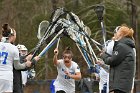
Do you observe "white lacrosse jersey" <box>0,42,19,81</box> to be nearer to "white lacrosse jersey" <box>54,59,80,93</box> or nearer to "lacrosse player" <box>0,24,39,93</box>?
"lacrosse player" <box>0,24,39,93</box>

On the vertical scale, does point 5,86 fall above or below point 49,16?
below

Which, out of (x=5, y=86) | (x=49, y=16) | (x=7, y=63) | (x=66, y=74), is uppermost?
(x=49, y=16)

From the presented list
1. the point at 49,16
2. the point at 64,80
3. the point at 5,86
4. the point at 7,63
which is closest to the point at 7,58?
the point at 7,63

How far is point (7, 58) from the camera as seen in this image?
9.22m

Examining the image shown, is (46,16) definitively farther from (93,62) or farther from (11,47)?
(11,47)

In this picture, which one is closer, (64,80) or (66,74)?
(66,74)

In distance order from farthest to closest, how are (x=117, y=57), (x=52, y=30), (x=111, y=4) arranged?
(x=111, y=4) → (x=52, y=30) → (x=117, y=57)

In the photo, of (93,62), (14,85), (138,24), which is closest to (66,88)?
(93,62)

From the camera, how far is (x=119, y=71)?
9.10m

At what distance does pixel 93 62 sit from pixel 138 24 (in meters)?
13.4

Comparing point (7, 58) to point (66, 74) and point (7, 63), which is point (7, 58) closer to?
point (7, 63)

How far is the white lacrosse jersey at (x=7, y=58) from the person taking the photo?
918 cm

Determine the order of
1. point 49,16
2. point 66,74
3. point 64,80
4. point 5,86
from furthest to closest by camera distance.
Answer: point 49,16 → point 64,80 → point 66,74 → point 5,86

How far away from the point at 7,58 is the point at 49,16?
14.8 metres
